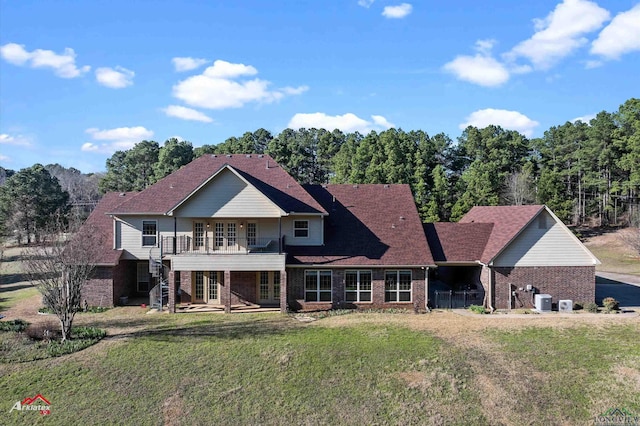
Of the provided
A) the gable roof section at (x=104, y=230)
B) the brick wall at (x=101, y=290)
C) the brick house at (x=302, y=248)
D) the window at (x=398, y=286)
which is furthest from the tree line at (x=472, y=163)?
the brick wall at (x=101, y=290)

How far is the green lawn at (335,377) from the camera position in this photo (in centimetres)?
1148

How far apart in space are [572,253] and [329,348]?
49.0 feet

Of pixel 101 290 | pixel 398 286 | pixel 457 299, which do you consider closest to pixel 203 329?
pixel 101 290

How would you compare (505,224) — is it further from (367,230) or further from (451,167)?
(451,167)

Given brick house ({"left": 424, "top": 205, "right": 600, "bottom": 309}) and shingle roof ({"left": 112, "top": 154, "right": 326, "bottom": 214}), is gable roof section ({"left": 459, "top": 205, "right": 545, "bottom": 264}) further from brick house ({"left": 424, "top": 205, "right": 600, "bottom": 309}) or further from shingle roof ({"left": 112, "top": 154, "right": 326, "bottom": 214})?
shingle roof ({"left": 112, "top": 154, "right": 326, "bottom": 214})

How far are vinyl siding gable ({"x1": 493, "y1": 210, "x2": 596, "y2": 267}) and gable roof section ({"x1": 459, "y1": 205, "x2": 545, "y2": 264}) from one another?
0.35 meters

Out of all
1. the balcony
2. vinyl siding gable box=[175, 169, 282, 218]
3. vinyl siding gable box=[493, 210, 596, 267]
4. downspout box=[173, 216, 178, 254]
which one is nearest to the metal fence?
vinyl siding gable box=[493, 210, 596, 267]

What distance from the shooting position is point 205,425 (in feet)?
36.2

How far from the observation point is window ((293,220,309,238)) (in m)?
23.2

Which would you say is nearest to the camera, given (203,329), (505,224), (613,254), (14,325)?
(203,329)

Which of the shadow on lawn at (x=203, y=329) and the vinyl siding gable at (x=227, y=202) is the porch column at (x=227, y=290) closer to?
the shadow on lawn at (x=203, y=329)

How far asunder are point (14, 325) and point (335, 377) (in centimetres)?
1547

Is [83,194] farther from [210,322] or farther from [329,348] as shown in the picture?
[329,348]

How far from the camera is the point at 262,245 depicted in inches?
906
